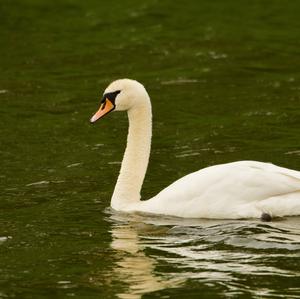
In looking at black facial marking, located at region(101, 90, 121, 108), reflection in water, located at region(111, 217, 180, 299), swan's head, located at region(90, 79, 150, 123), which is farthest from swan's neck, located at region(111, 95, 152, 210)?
reflection in water, located at region(111, 217, 180, 299)

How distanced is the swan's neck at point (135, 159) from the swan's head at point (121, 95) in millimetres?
118

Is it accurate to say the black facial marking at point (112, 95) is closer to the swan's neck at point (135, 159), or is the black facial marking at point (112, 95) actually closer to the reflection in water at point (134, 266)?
the swan's neck at point (135, 159)

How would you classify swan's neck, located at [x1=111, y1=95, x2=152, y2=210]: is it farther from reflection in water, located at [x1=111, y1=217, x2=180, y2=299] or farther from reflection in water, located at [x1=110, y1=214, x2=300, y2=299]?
reflection in water, located at [x1=111, y1=217, x2=180, y2=299]

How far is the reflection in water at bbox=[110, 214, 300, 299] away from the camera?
1072 cm

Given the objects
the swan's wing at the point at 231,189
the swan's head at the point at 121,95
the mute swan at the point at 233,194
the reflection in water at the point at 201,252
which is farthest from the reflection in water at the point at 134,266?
the swan's head at the point at 121,95

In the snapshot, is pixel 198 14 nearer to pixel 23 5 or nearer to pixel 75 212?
pixel 23 5

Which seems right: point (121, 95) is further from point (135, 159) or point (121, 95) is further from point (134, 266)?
point (134, 266)

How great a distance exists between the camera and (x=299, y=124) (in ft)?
56.4

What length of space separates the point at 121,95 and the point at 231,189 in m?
1.72

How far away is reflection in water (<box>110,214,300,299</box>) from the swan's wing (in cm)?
14

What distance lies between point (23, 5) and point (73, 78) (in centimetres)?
728

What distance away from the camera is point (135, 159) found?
549 inches

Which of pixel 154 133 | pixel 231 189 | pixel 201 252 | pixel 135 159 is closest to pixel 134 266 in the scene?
pixel 201 252

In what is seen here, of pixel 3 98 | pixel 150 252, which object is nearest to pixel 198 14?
pixel 3 98
